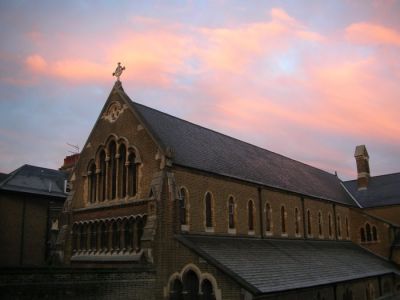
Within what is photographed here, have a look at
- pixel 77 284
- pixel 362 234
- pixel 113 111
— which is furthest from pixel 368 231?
pixel 77 284

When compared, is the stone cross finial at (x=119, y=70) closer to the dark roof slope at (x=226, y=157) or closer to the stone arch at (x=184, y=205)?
the dark roof slope at (x=226, y=157)

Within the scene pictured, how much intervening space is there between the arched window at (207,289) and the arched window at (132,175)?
719 cm

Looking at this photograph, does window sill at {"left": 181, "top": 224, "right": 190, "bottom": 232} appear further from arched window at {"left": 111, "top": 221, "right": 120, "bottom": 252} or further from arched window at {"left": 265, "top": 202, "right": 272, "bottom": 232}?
arched window at {"left": 265, "top": 202, "right": 272, "bottom": 232}

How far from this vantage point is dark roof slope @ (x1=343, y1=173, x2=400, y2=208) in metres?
46.0

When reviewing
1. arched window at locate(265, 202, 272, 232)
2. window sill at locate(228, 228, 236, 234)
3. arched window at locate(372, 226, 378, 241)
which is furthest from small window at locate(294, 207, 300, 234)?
arched window at locate(372, 226, 378, 241)

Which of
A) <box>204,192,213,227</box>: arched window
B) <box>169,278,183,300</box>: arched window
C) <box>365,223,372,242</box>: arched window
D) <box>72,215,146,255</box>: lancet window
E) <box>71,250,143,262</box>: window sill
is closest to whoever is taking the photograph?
<box>169,278,183,300</box>: arched window

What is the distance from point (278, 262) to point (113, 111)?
45.7ft

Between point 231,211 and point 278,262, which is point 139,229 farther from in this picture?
point 278,262

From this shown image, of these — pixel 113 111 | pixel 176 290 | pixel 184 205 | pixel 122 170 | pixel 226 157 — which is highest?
pixel 113 111

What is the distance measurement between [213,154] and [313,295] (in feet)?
35.7

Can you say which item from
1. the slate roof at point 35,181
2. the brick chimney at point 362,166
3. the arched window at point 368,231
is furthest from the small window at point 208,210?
the brick chimney at point 362,166

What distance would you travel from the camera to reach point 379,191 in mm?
48031

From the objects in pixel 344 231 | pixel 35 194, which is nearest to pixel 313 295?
pixel 344 231

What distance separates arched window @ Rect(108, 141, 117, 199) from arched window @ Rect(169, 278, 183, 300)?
7161 millimetres
